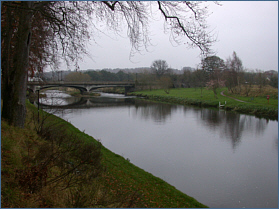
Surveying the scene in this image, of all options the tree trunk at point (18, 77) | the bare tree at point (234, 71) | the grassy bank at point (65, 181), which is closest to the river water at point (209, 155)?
the tree trunk at point (18, 77)

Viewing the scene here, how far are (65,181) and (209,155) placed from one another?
872cm

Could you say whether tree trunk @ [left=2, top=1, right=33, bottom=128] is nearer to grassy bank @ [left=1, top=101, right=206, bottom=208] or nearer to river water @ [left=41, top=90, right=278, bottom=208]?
grassy bank @ [left=1, top=101, right=206, bottom=208]

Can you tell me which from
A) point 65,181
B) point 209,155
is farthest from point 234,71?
point 65,181

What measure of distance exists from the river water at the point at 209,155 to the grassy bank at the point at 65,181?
5.52 ft

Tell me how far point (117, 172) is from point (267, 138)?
11730 millimetres

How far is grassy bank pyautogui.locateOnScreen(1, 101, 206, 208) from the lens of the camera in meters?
3.64

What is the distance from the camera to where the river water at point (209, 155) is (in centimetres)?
789

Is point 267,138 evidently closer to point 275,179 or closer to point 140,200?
point 275,179

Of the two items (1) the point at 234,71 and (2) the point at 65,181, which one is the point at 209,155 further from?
(1) the point at 234,71


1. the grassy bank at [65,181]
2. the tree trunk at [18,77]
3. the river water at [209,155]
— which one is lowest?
the river water at [209,155]

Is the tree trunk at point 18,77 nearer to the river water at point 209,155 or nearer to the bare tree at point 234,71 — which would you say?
the river water at point 209,155

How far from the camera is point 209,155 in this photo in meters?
11.6

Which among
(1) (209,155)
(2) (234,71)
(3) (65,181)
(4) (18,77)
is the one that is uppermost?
(2) (234,71)

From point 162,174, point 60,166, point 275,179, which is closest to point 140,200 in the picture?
point 60,166
